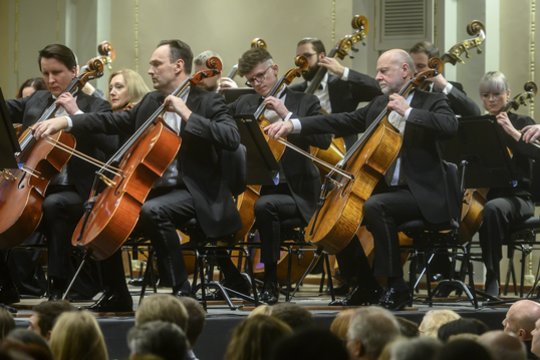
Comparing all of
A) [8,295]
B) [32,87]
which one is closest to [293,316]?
[8,295]

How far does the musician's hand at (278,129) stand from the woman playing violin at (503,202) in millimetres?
1356

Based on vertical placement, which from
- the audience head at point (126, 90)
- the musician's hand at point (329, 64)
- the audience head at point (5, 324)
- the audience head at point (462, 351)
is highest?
the musician's hand at point (329, 64)

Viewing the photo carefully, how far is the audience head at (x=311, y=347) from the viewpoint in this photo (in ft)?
7.73

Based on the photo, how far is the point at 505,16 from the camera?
8.64m

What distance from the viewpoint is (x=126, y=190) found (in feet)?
17.4

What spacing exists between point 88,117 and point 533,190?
2798 millimetres

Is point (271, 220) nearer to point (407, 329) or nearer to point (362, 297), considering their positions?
point (362, 297)

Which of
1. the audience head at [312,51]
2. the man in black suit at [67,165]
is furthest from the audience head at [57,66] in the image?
the audience head at [312,51]

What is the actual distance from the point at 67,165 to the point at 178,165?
60cm

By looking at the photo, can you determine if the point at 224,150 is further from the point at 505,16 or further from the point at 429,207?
the point at 505,16

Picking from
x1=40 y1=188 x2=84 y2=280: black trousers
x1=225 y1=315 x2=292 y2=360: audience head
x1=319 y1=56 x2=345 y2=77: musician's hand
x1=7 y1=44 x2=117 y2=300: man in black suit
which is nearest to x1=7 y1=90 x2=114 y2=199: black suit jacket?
x1=7 y1=44 x2=117 y2=300: man in black suit

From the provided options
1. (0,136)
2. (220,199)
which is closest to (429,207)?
(220,199)

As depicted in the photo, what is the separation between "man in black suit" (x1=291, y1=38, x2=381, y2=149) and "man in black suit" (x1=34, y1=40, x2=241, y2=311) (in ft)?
5.04

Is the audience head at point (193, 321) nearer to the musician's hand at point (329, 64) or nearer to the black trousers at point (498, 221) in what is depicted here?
the black trousers at point (498, 221)
